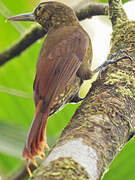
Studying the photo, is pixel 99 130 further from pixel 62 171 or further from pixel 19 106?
pixel 19 106

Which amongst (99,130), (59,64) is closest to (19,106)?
(59,64)

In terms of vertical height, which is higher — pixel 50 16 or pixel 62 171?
pixel 62 171

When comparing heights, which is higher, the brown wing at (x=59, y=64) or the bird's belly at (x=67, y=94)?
the brown wing at (x=59, y=64)

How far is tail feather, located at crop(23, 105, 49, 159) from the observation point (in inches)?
56.7

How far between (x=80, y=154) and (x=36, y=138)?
438mm

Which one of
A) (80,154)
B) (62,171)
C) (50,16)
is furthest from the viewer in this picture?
(50,16)

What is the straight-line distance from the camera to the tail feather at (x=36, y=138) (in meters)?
1.44

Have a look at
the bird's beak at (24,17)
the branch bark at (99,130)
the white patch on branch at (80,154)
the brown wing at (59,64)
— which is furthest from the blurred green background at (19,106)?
the white patch on branch at (80,154)

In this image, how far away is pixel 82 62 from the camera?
7.95ft

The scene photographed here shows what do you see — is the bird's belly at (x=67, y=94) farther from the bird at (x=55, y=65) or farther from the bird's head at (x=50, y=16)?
the bird's head at (x=50, y=16)

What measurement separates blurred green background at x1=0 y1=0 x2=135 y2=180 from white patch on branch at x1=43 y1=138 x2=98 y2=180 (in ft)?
1.50

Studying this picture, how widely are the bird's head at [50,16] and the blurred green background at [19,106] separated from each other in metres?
0.10

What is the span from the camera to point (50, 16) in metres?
2.75

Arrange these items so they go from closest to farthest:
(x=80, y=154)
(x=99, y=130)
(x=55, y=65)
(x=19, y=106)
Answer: (x=80, y=154), (x=99, y=130), (x=55, y=65), (x=19, y=106)
